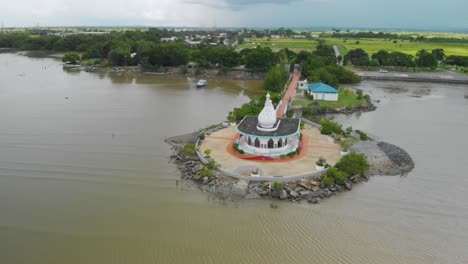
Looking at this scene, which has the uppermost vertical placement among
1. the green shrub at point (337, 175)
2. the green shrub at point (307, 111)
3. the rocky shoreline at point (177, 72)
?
the rocky shoreline at point (177, 72)

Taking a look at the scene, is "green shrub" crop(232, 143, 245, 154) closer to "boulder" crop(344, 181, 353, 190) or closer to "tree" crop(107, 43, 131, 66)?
"boulder" crop(344, 181, 353, 190)

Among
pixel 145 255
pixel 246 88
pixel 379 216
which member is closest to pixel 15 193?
pixel 145 255

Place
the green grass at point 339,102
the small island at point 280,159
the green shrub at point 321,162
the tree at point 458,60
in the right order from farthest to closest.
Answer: the tree at point 458,60 < the green grass at point 339,102 < the green shrub at point 321,162 < the small island at point 280,159

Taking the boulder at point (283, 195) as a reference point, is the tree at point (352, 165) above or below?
above

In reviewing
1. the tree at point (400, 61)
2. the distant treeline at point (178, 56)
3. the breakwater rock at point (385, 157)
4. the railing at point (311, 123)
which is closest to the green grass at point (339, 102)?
the railing at point (311, 123)

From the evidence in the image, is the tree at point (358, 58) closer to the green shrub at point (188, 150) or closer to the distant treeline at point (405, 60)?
the distant treeline at point (405, 60)

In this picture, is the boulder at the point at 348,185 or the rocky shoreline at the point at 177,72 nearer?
the boulder at the point at 348,185

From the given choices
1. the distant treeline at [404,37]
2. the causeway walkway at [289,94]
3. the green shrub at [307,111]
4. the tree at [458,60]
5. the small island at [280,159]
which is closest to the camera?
the small island at [280,159]

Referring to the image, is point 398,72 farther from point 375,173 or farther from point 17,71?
point 17,71
